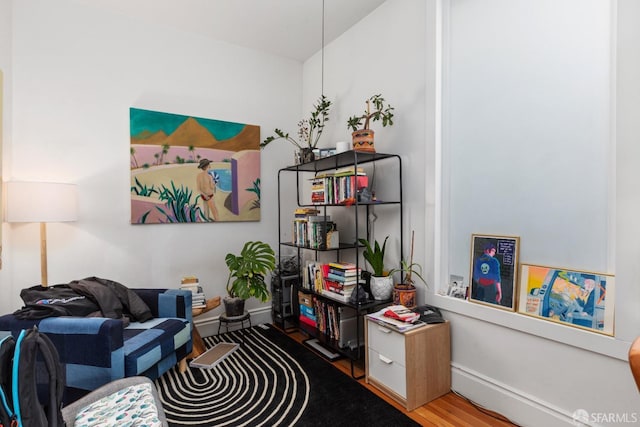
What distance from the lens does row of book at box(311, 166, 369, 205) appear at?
2406 millimetres

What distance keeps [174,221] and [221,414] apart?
5.62ft

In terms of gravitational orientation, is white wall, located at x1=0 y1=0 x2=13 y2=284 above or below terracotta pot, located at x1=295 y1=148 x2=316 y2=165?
above

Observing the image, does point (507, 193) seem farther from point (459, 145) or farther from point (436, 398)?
point (436, 398)

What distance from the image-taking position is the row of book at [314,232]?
2.69 meters

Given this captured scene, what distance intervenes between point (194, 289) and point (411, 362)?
1910 mm

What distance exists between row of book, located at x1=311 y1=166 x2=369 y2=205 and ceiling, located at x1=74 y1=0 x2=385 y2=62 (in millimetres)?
1395

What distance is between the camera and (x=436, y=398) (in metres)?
2.06

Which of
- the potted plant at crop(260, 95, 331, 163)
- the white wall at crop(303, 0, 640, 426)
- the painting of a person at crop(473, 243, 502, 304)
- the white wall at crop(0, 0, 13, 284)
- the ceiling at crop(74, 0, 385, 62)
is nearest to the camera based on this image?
the white wall at crop(303, 0, 640, 426)

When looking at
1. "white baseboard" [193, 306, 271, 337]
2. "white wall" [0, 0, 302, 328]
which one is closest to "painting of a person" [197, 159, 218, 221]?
"white wall" [0, 0, 302, 328]

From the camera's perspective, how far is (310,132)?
3.36 metres

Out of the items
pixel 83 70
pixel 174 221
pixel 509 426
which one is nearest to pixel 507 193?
pixel 509 426

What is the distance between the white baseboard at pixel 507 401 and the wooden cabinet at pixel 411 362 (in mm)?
93

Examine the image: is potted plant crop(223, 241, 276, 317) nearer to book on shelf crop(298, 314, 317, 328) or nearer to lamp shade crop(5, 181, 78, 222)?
book on shelf crop(298, 314, 317, 328)

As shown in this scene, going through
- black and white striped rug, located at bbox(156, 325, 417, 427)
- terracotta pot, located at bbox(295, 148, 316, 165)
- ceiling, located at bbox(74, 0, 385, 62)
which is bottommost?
black and white striped rug, located at bbox(156, 325, 417, 427)
